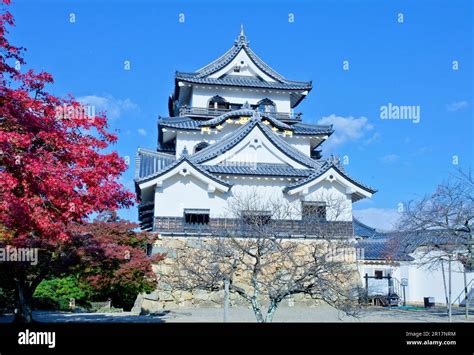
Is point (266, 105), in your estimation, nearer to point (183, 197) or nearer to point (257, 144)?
point (257, 144)

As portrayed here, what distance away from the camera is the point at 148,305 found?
49.1 feet

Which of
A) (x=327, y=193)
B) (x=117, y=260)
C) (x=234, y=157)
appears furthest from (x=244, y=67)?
(x=117, y=260)

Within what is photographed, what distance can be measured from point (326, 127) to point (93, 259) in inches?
515

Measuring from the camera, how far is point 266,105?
2341cm

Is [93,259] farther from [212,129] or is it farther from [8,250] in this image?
[212,129]

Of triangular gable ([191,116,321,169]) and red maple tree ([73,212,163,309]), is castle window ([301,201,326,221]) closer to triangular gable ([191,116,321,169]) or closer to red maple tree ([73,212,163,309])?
triangular gable ([191,116,321,169])

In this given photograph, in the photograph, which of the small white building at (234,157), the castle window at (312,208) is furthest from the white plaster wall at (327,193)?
the castle window at (312,208)

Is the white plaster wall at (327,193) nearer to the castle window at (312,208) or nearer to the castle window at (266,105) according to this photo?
the castle window at (312,208)

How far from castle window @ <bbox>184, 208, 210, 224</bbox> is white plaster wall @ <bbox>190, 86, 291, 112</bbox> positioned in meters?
7.56

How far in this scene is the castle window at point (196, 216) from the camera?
16.8 metres

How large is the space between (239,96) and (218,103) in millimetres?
1146

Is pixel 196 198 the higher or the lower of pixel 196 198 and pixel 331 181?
the lower

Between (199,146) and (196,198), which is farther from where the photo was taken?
(199,146)

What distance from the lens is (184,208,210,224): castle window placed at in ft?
55.0
